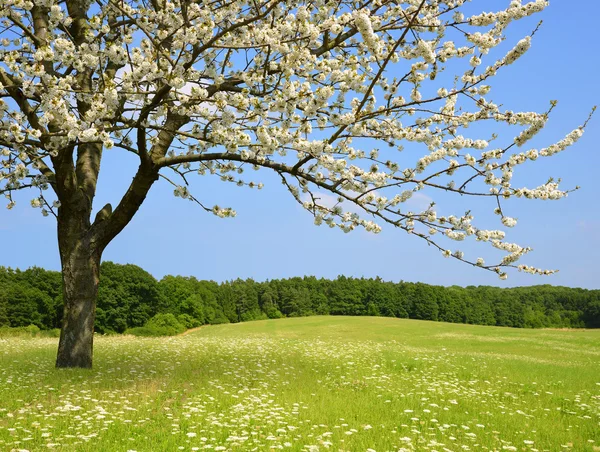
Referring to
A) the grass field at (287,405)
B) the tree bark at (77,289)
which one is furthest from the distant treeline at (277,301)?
the tree bark at (77,289)

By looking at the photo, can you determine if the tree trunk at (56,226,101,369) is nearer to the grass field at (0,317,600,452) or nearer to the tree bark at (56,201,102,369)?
the tree bark at (56,201,102,369)

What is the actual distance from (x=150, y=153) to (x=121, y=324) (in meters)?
44.0

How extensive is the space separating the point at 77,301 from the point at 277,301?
63840 mm

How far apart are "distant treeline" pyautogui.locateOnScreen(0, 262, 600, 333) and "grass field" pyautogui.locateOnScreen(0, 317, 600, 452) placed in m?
36.4

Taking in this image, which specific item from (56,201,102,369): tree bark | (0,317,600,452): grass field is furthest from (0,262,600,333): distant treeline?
(56,201,102,369): tree bark

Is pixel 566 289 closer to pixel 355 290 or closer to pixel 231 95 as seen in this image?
pixel 355 290

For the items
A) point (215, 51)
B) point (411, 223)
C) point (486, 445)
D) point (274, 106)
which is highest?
point (215, 51)

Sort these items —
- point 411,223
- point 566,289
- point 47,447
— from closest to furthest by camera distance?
point 47,447, point 411,223, point 566,289

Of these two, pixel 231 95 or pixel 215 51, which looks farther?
pixel 215 51

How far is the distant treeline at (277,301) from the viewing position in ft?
165

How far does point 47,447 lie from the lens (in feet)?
23.5

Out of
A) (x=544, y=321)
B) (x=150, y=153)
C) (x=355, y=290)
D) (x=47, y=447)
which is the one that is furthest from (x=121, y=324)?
(x=544, y=321)

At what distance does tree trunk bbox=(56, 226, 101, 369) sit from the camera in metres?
13.0

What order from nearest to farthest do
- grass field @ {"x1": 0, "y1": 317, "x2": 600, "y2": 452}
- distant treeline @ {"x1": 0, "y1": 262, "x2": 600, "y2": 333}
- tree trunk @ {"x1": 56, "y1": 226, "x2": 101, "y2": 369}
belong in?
1. grass field @ {"x1": 0, "y1": 317, "x2": 600, "y2": 452}
2. tree trunk @ {"x1": 56, "y1": 226, "x2": 101, "y2": 369}
3. distant treeline @ {"x1": 0, "y1": 262, "x2": 600, "y2": 333}
